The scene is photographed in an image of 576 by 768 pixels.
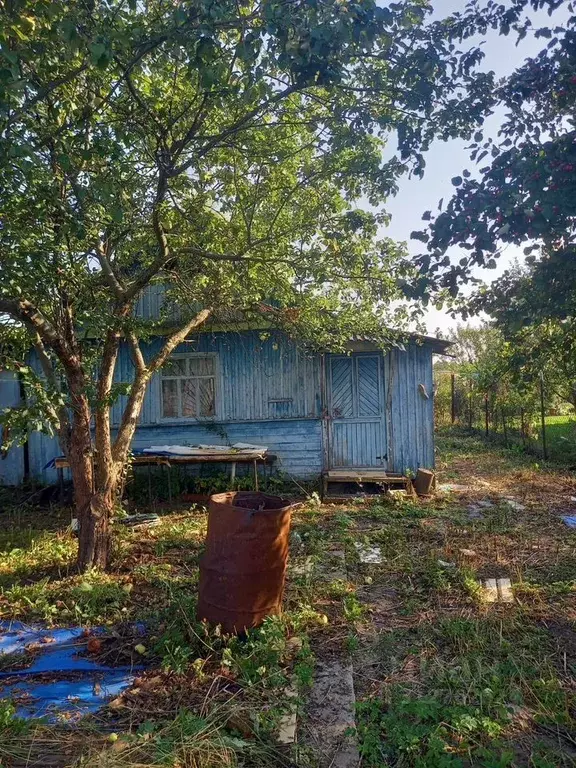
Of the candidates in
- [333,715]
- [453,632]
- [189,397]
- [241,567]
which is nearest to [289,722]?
[333,715]

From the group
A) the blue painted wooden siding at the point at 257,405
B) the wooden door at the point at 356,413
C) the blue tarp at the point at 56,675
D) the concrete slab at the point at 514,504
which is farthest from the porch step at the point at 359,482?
the blue tarp at the point at 56,675

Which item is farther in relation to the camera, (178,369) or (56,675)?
(178,369)

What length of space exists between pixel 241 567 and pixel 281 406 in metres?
6.23

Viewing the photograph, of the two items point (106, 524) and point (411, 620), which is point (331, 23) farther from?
point (106, 524)

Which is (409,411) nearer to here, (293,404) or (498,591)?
(293,404)

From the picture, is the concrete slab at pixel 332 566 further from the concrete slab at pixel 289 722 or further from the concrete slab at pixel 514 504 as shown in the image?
the concrete slab at pixel 514 504

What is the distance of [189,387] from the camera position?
33.9 feet

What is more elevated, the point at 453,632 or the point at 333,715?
the point at 453,632

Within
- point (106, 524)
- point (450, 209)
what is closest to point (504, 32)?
point (450, 209)

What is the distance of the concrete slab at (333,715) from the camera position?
2.79 meters

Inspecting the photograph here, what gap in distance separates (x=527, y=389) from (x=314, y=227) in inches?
116

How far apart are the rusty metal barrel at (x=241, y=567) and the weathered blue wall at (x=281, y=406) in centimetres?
593

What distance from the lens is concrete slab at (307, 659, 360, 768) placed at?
2787 millimetres

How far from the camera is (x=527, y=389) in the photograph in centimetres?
597
